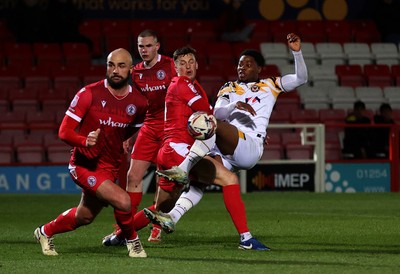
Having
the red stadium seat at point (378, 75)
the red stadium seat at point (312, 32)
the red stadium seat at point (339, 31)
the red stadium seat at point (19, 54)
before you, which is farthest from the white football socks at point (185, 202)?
the red stadium seat at point (339, 31)

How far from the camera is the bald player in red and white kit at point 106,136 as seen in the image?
27.7 ft

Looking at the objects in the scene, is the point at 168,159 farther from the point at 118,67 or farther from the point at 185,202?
the point at 118,67

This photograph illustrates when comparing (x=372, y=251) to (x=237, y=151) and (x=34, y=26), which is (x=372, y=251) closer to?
(x=237, y=151)

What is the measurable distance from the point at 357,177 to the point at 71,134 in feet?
34.8

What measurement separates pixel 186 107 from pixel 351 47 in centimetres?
1348

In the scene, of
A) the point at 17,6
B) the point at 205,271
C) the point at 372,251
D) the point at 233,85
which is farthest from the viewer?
the point at 17,6

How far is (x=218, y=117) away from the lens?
31.2 ft

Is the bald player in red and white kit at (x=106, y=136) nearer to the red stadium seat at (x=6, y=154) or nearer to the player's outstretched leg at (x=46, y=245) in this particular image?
the player's outstretched leg at (x=46, y=245)

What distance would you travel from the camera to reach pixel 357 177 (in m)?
18.0

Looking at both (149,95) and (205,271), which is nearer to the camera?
(205,271)

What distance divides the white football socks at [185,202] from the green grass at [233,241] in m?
0.35

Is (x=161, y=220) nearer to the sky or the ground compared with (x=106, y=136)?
nearer to the ground

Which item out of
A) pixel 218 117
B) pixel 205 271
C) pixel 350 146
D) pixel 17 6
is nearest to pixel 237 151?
pixel 218 117

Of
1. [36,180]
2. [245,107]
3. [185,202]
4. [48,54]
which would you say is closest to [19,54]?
[48,54]
